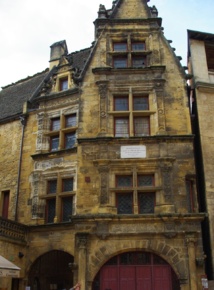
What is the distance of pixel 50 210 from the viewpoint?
15.6m

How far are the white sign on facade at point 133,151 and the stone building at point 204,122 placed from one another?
2.42 m

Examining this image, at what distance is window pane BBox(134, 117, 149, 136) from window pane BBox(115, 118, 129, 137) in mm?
345

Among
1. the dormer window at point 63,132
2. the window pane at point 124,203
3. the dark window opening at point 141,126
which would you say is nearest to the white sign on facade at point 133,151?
the dark window opening at point 141,126

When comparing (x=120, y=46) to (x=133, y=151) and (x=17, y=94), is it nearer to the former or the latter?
(x=133, y=151)

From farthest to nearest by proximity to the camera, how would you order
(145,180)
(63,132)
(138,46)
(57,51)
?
(57,51)
(138,46)
(63,132)
(145,180)

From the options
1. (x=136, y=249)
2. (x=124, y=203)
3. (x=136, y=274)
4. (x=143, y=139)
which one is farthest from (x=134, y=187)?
(x=136, y=274)

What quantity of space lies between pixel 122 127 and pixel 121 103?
3.51 ft

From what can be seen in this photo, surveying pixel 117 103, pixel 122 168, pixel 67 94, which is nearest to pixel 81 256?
pixel 122 168

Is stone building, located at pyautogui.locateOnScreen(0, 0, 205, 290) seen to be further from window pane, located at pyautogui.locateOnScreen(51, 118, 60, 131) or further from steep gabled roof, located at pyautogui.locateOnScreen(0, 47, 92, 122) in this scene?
steep gabled roof, located at pyautogui.locateOnScreen(0, 47, 92, 122)

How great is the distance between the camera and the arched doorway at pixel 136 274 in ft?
40.6

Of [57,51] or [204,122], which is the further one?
[57,51]

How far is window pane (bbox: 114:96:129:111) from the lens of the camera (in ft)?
50.3

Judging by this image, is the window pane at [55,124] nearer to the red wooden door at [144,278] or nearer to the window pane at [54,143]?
the window pane at [54,143]

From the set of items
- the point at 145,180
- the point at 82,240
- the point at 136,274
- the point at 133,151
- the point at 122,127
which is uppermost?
the point at 122,127
